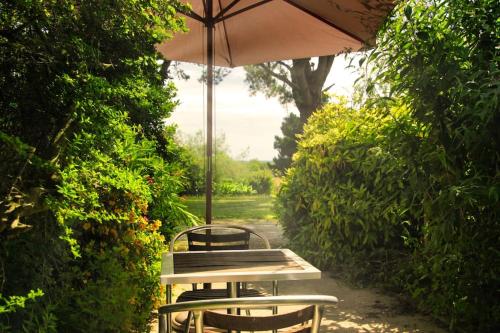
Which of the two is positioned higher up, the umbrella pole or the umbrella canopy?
the umbrella canopy

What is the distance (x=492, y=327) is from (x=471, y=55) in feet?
6.56

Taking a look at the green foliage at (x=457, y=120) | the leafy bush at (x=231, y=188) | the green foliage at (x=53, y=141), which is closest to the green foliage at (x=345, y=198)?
the green foliage at (x=457, y=120)

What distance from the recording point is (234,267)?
271cm

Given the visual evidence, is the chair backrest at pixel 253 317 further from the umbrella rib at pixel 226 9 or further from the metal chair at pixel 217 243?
the umbrella rib at pixel 226 9

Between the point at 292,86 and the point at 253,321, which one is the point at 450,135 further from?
the point at 292,86

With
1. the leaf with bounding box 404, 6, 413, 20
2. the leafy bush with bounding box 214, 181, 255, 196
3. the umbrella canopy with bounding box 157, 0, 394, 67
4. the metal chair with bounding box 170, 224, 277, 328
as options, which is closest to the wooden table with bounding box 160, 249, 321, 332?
the metal chair with bounding box 170, 224, 277, 328

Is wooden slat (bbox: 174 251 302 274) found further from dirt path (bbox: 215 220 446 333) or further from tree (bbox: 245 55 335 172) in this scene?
tree (bbox: 245 55 335 172)

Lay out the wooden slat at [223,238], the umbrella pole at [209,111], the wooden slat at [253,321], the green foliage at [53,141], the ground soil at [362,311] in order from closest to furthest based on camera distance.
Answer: the wooden slat at [253,321]
the green foliage at [53,141]
the wooden slat at [223,238]
the ground soil at [362,311]
the umbrella pole at [209,111]

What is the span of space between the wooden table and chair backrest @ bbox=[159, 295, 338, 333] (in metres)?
0.55

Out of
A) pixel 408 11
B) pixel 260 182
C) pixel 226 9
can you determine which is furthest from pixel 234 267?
pixel 260 182

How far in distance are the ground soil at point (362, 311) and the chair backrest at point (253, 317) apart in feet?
8.19

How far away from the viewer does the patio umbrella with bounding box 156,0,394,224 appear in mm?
5168

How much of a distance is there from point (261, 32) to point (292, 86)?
28.1ft

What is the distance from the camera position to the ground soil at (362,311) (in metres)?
4.11
